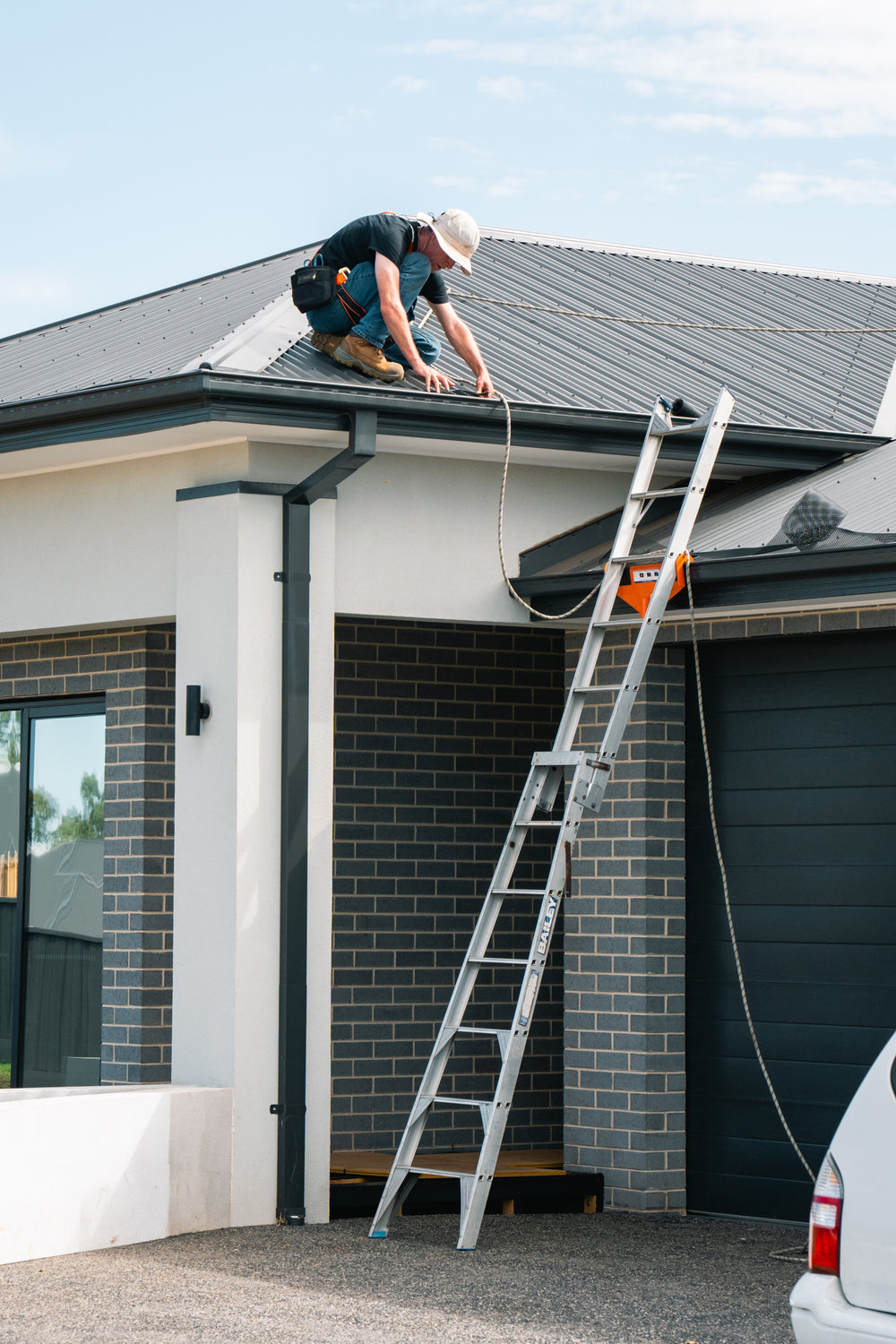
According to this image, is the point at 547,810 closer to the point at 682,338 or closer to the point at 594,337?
the point at 594,337

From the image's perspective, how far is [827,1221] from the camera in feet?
17.5

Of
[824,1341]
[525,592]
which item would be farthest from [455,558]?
[824,1341]

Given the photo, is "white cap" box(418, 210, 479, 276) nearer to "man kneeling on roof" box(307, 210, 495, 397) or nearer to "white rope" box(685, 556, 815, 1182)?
"man kneeling on roof" box(307, 210, 495, 397)

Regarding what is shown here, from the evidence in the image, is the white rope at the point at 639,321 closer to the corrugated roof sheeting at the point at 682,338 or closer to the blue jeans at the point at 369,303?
the corrugated roof sheeting at the point at 682,338

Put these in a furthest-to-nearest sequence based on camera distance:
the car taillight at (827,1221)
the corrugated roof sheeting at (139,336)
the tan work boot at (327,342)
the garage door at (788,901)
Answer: the corrugated roof sheeting at (139,336), the tan work boot at (327,342), the garage door at (788,901), the car taillight at (827,1221)

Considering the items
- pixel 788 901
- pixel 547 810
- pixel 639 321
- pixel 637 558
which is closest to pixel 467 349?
pixel 637 558

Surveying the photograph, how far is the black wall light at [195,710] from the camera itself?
31.5ft

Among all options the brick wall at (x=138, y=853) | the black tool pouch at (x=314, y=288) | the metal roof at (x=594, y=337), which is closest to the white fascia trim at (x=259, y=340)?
A: the metal roof at (x=594, y=337)

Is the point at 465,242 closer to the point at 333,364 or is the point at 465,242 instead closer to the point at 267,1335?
the point at 333,364

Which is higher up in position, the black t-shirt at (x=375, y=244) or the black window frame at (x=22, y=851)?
the black t-shirt at (x=375, y=244)

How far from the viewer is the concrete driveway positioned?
7.21 metres

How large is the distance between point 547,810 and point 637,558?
133 cm

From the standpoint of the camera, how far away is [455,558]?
10281 millimetres

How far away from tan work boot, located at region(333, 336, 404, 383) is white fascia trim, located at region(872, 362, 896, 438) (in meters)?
3.18
